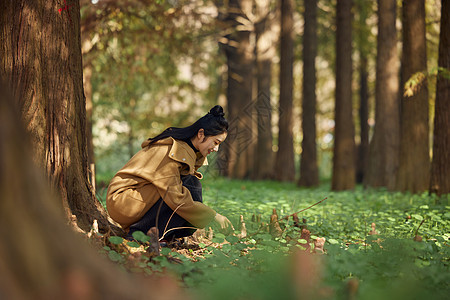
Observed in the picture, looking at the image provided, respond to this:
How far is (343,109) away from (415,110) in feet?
9.32

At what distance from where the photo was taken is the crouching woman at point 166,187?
14.9ft

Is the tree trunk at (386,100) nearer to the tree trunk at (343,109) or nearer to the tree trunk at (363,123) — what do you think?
the tree trunk at (343,109)

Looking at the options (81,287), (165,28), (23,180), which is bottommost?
(81,287)

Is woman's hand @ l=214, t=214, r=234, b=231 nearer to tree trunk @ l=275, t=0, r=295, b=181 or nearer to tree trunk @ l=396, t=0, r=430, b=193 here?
tree trunk @ l=396, t=0, r=430, b=193

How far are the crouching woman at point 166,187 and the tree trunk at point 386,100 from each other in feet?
27.0

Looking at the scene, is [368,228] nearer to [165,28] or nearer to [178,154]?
[178,154]

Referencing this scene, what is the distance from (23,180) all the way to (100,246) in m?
2.16

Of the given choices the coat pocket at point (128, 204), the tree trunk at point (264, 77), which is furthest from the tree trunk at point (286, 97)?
the coat pocket at point (128, 204)

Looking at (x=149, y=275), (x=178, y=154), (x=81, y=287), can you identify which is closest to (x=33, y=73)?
(x=178, y=154)

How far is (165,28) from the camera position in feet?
39.7

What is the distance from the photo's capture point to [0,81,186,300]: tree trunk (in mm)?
1825

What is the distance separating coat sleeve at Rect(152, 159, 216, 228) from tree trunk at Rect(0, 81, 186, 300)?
2513mm

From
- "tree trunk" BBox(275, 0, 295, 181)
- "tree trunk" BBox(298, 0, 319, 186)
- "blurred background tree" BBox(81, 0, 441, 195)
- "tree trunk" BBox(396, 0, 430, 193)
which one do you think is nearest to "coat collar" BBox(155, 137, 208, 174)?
"blurred background tree" BBox(81, 0, 441, 195)

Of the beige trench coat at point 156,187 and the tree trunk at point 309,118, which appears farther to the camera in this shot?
the tree trunk at point 309,118
